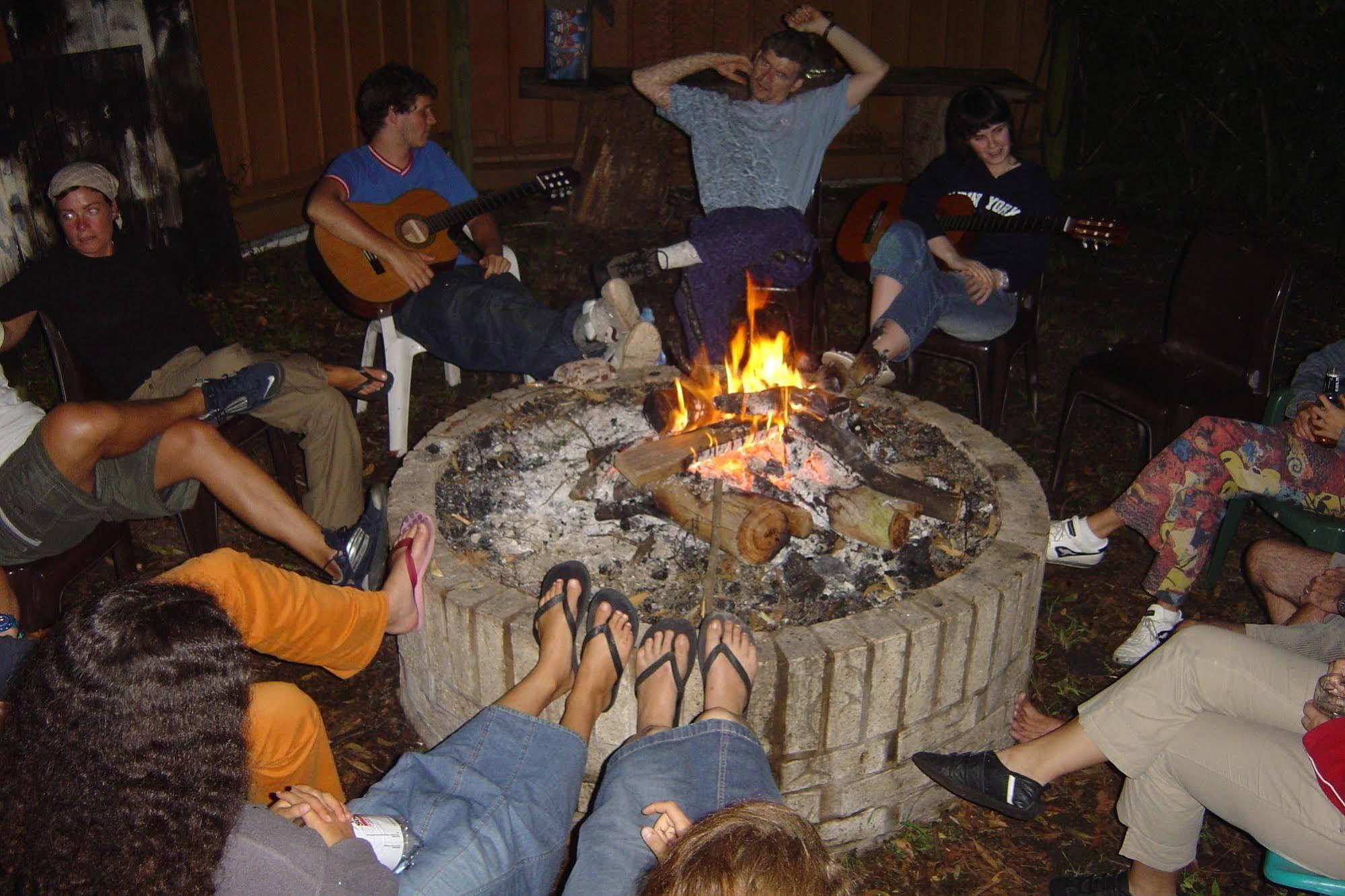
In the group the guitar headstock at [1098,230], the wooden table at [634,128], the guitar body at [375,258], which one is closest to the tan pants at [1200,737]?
the guitar headstock at [1098,230]

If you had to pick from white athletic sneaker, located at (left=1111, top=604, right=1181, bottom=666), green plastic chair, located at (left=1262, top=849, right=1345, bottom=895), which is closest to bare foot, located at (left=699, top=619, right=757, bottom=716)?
green plastic chair, located at (left=1262, top=849, right=1345, bottom=895)

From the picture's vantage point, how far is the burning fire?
3.50m

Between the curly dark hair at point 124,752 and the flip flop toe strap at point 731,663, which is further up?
the curly dark hair at point 124,752

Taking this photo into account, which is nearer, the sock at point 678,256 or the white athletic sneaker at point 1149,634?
the white athletic sneaker at point 1149,634

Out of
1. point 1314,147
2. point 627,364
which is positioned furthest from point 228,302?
point 1314,147

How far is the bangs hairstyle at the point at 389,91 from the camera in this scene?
4387 mm

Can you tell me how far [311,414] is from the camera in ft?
12.1

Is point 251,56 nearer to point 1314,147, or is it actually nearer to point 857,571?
point 857,571

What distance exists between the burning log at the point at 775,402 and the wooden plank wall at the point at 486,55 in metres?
4.20

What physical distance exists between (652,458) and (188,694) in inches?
71.1

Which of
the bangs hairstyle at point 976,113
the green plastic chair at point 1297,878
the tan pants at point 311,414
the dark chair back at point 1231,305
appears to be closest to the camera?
the green plastic chair at point 1297,878

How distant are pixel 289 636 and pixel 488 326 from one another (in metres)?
2.00

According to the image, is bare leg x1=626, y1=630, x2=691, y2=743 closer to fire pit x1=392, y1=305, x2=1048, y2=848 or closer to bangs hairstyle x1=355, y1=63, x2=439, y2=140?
fire pit x1=392, y1=305, x2=1048, y2=848

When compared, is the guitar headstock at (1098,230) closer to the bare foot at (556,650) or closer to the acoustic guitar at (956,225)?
the acoustic guitar at (956,225)
